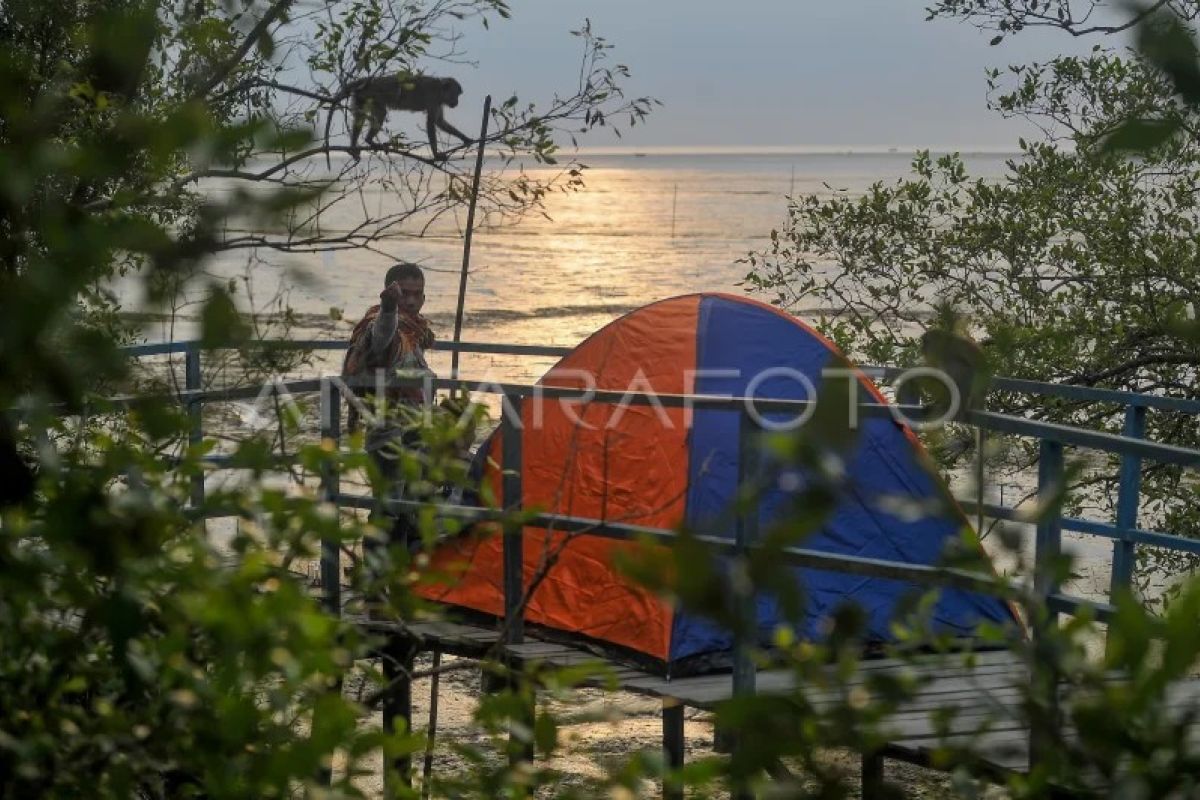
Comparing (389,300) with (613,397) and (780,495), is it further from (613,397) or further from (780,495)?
(613,397)

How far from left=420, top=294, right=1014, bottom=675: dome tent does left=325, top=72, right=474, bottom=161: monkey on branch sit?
1.15m

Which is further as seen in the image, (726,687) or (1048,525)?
(726,687)

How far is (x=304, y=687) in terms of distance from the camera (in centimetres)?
192

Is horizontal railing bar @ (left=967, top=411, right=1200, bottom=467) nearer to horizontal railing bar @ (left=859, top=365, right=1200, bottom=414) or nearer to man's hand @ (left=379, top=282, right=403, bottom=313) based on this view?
horizontal railing bar @ (left=859, top=365, right=1200, bottom=414)

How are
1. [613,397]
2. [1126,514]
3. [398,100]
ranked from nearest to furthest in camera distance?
[613,397], [1126,514], [398,100]

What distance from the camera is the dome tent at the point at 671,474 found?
6148 mm

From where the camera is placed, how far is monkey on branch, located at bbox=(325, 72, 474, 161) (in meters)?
5.73

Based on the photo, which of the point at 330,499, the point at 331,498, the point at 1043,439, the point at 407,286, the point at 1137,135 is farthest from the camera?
the point at 407,286

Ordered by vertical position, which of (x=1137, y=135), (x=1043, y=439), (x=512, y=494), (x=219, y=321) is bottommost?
(x=512, y=494)

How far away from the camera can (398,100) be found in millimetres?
6367

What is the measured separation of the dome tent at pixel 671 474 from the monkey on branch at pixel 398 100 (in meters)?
1.15

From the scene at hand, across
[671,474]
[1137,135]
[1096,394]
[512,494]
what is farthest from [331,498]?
[1137,135]

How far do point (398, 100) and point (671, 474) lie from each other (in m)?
1.71

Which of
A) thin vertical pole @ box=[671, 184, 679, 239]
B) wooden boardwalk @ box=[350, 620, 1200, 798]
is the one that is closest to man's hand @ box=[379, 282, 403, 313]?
wooden boardwalk @ box=[350, 620, 1200, 798]
